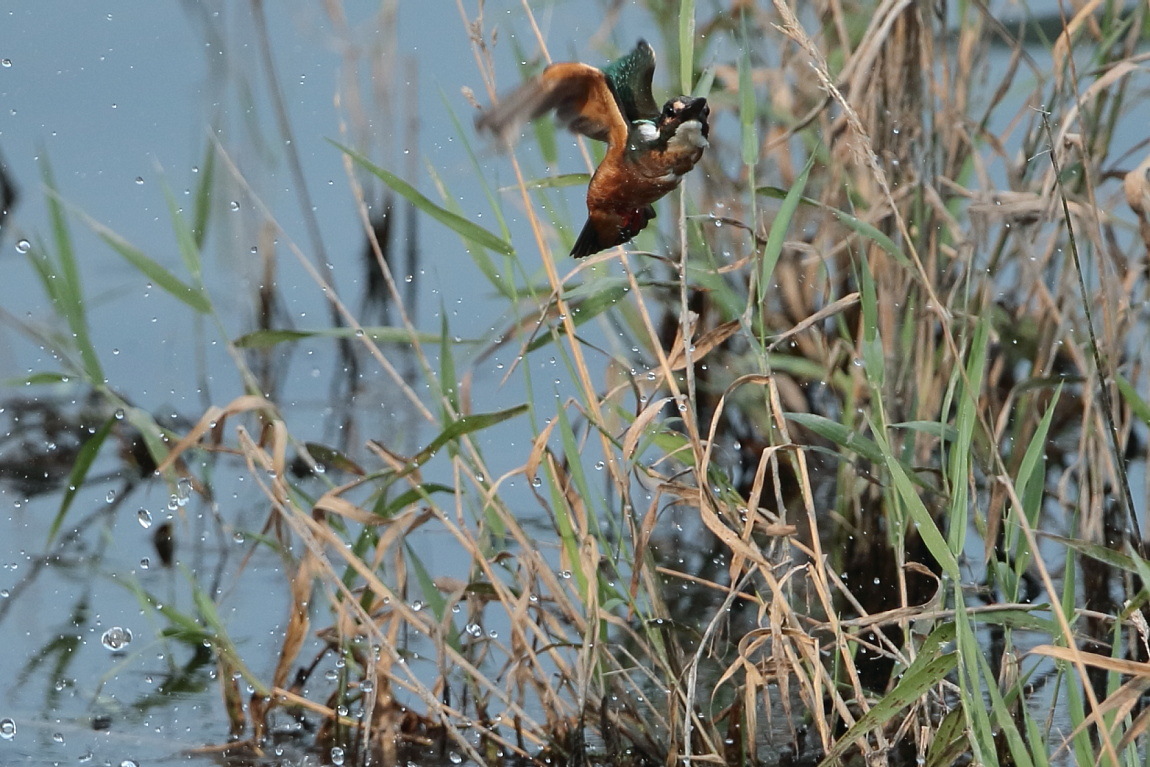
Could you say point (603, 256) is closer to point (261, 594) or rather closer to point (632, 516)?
point (632, 516)

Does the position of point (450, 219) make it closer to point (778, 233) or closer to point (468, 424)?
point (468, 424)

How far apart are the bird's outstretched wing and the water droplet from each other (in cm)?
132

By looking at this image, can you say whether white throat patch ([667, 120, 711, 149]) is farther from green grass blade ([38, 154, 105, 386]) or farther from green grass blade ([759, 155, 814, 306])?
green grass blade ([38, 154, 105, 386])

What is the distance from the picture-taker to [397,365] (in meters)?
3.61

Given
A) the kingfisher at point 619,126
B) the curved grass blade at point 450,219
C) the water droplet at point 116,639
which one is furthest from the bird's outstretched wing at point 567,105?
the water droplet at point 116,639

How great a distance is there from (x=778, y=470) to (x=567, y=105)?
4.13 ft

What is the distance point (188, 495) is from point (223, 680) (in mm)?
856

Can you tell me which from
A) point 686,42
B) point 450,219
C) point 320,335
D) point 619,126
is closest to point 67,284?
point 320,335

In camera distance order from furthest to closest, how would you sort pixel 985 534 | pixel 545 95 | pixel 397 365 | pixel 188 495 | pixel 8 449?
pixel 397 365, pixel 8 449, pixel 188 495, pixel 985 534, pixel 545 95

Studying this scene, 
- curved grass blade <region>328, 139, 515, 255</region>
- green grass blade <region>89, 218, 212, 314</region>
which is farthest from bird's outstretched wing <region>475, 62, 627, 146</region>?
green grass blade <region>89, 218, 212, 314</region>

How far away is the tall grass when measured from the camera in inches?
60.2

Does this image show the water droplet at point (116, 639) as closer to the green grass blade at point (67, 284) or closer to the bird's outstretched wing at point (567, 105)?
the green grass blade at point (67, 284)

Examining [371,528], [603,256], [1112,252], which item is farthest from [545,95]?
[1112,252]

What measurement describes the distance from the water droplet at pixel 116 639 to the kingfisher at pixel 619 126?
125 centimetres
